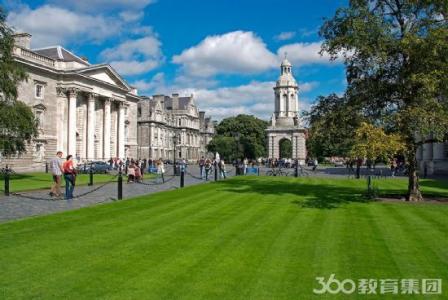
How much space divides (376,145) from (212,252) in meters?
8.93

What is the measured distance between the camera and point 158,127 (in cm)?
10206

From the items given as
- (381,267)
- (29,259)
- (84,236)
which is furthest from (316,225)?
(29,259)

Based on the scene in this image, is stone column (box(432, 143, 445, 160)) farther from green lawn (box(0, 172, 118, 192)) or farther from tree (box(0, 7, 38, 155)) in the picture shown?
tree (box(0, 7, 38, 155))

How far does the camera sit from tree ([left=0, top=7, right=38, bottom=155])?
102 feet

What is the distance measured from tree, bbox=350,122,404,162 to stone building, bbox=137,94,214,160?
71404 millimetres

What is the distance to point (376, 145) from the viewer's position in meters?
15.7

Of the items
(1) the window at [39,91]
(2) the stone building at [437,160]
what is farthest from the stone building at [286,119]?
(1) the window at [39,91]

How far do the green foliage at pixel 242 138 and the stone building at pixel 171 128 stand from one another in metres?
8.24

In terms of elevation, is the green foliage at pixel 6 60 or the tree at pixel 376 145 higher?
the green foliage at pixel 6 60

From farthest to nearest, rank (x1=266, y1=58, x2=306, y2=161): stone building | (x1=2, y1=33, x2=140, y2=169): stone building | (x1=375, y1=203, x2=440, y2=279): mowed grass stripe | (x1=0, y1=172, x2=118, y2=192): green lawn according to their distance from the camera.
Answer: (x1=266, y1=58, x2=306, y2=161): stone building → (x1=2, y1=33, x2=140, y2=169): stone building → (x1=0, y1=172, x2=118, y2=192): green lawn → (x1=375, y1=203, x2=440, y2=279): mowed grass stripe

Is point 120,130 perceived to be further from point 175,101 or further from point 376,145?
point 376,145

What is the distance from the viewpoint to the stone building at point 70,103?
53.1 m

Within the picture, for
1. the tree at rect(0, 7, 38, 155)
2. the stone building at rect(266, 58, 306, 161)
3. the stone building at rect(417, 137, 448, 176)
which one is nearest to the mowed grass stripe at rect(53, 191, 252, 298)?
the tree at rect(0, 7, 38, 155)

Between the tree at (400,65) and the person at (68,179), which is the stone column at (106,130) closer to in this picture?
the person at (68,179)
